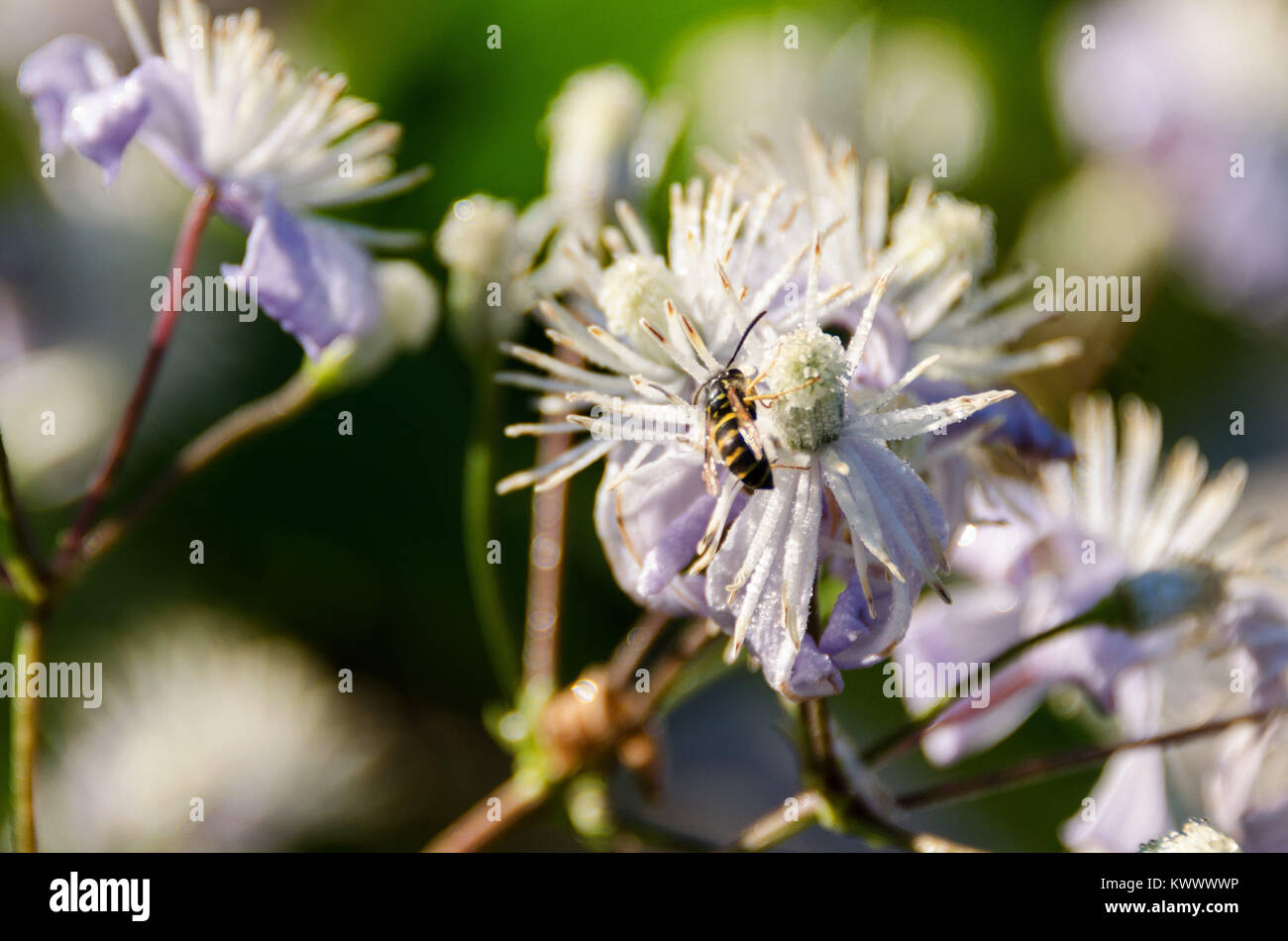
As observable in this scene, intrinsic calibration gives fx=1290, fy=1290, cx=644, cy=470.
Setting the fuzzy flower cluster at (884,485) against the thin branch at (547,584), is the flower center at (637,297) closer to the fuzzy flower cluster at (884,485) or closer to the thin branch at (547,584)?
the fuzzy flower cluster at (884,485)

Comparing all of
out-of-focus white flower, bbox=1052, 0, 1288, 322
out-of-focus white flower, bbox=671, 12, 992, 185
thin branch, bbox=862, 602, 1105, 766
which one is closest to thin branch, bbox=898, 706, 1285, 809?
thin branch, bbox=862, 602, 1105, 766

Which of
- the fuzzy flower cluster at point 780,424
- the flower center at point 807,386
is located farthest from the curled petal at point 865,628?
the flower center at point 807,386

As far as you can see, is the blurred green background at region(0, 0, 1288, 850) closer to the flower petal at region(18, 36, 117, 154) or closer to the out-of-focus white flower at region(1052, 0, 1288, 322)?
the out-of-focus white flower at region(1052, 0, 1288, 322)

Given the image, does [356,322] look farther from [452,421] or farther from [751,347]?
Answer: [452,421]

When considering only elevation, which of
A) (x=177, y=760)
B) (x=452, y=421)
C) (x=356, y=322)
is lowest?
(x=177, y=760)

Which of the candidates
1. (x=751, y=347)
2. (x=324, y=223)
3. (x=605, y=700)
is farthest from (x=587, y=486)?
(x=751, y=347)
